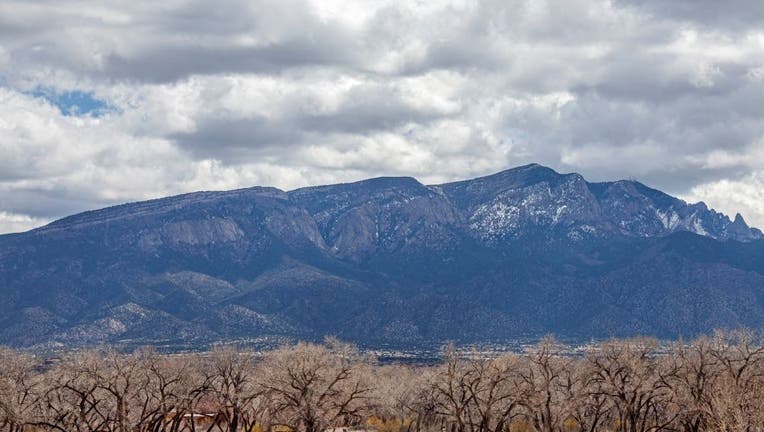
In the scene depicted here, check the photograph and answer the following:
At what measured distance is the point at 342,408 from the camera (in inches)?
3654

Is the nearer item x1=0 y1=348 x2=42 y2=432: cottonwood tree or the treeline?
x1=0 y1=348 x2=42 y2=432: cottonwood tree

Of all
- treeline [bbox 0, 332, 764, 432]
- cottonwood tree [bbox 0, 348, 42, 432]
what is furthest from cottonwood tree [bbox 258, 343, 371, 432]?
cottonwood tree [bbox 0, 348, 42, 432]

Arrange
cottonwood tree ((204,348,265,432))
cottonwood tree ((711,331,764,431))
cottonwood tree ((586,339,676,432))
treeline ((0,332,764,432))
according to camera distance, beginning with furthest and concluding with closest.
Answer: cottonwood tree ((204,348,265,432))
cottonwood tree ((586,339,676,432))
treeline ((0,332,764,432))
cottonwood tree ((711,331,764,431))

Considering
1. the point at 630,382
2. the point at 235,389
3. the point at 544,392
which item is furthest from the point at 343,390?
the point at 630,382

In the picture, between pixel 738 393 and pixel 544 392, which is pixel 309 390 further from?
pixel 738 393

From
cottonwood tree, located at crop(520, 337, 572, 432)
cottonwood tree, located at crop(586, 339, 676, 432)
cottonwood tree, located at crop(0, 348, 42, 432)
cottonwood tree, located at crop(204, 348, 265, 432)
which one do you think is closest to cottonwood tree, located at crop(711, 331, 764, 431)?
A: cottonwood tree, located at crop(586, 339, 676, 432)

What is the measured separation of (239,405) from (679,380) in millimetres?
41052

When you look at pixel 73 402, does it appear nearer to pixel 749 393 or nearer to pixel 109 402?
pixel 109 402

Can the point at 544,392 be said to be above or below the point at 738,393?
below

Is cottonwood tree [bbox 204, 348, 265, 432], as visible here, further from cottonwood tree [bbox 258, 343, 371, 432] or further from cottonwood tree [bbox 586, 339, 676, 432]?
cottonwood tree [bbox 586, 339, 676, 432]

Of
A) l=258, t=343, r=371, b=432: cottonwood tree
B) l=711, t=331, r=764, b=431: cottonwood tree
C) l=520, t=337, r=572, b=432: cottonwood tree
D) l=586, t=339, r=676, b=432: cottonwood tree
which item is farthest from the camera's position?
l=586, t=339, r=676, b=432: cottonwood tree

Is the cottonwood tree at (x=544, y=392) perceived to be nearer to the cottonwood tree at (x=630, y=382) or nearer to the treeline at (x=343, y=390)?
the treeline at (x=343, y=390)

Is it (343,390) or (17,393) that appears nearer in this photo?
(17,393)

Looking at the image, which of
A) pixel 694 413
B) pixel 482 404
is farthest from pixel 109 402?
pixel 694 413
